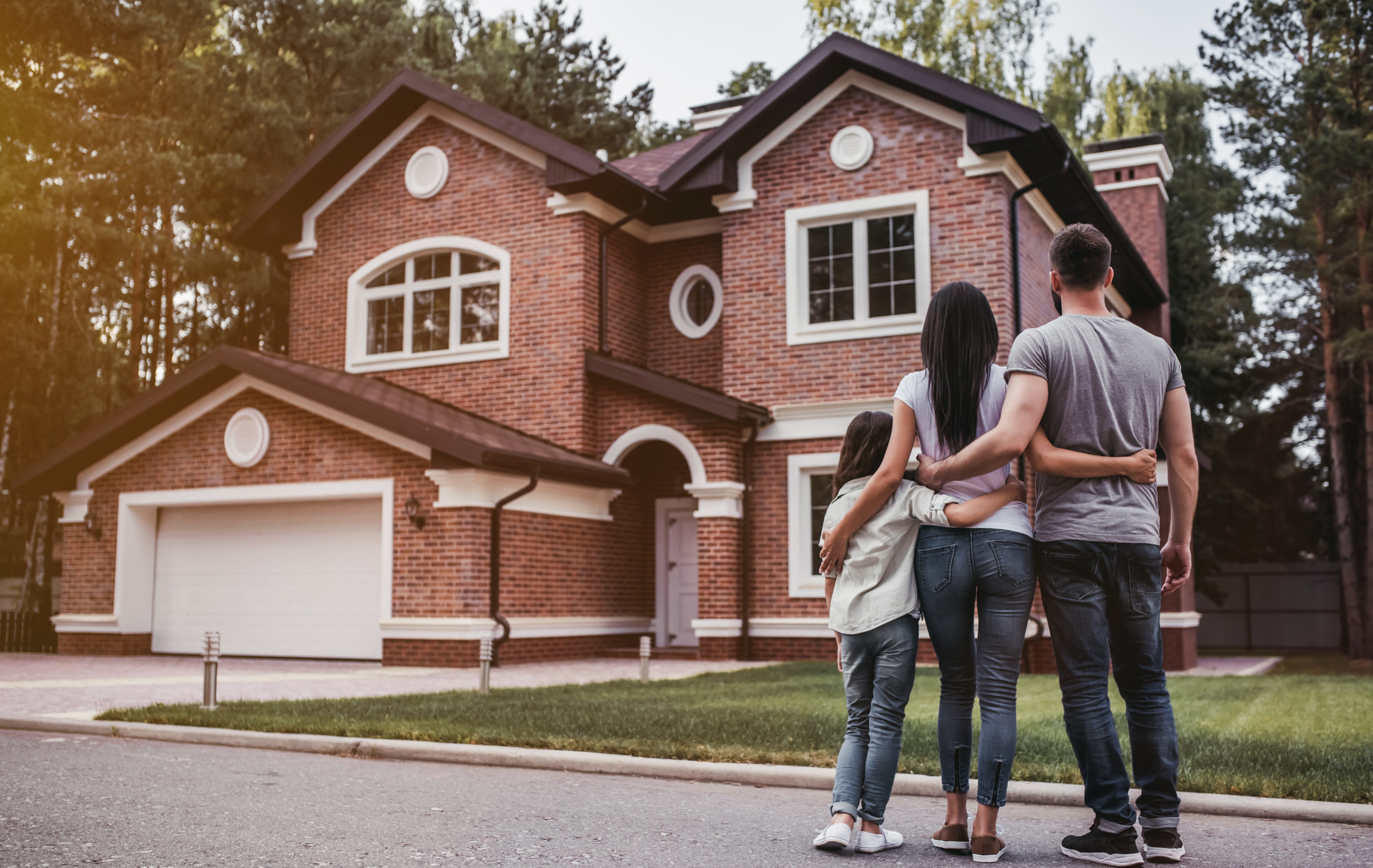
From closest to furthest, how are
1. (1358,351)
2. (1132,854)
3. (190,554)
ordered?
(1132,854) → (190,554) → (1358,351)

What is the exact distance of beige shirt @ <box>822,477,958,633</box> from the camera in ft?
14.1

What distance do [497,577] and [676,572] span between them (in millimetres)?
3980

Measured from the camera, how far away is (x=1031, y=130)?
14297 mm

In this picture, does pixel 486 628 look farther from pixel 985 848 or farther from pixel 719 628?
pixel 985 848

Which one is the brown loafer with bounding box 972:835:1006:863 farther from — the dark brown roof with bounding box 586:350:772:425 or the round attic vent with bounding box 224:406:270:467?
the round attic vent with bounding box 224:406:270:467

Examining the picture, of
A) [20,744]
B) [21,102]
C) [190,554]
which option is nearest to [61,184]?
[21,102]

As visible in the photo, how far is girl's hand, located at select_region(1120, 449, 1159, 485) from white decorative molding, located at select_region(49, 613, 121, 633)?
50.2 ft

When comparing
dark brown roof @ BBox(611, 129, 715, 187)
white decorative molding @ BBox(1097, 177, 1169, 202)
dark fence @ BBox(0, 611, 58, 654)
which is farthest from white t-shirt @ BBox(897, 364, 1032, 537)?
white decorative molding @ BBox(1097, 177, 1169, 202)

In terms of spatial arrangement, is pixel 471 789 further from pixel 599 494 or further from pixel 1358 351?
pixel 1358 351

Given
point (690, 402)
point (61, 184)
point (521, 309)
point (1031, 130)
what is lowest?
point (690, 402)

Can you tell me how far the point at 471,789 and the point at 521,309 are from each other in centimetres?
1165

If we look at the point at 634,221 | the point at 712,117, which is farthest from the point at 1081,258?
the point at 712,117

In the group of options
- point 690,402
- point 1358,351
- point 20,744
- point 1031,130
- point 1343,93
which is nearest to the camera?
point 20,744

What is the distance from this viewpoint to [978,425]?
427cm
